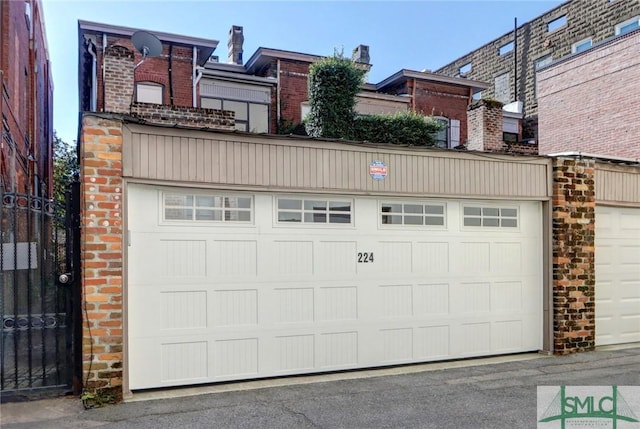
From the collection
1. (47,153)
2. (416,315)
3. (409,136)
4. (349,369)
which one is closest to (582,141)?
(409,136)

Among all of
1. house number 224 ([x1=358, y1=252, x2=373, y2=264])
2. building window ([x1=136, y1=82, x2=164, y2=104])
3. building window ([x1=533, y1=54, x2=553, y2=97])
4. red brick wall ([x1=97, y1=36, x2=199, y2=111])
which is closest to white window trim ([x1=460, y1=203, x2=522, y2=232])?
house number 224 ([x1=358, y1=252, x2=373, y2=264])

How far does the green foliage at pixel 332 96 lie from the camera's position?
13430 millimetres

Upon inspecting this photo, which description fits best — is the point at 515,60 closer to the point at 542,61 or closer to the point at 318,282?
the point at 542,61

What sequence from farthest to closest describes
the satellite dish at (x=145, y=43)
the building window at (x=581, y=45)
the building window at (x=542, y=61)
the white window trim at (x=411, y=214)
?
the building window at (x=542, y=61)
the building window at (x=581, y=45)
the satellite dish at (x=145, y=43)
the white window trim at (x=411, y=214)

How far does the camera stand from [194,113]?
34.2 ft

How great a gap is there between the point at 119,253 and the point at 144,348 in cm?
105

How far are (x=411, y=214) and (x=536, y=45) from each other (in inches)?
787

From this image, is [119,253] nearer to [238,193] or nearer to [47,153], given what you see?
[238,193]

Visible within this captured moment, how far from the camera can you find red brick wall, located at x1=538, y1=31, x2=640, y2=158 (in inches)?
518

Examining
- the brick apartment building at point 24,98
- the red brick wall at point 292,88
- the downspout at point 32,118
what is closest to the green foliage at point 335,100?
the red brick wall at point 292,88

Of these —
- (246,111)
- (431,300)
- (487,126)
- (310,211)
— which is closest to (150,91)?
(246,111)

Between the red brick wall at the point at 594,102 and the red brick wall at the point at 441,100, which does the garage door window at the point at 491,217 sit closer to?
the red brick wall at the point at 594,102

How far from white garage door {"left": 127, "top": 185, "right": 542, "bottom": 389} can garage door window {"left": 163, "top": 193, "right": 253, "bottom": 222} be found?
1 cm

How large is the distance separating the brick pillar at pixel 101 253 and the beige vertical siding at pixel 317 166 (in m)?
0.21
